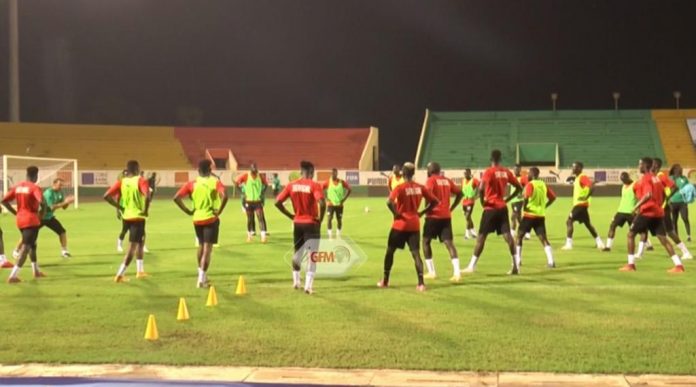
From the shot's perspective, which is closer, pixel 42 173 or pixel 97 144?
pixel 42 173

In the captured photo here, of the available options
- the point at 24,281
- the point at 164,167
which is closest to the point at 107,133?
the point at 164,167

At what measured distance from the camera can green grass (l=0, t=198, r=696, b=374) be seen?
6820mm

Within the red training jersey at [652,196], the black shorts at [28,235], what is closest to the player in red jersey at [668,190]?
the red training jersey at [652,196]

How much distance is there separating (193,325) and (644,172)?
8459 mm

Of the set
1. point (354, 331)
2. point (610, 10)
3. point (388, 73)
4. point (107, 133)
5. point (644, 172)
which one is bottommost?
point (354, 331)

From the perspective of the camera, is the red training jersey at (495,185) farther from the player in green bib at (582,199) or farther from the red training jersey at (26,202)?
the red training jersey at (26,202)

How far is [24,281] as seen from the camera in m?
12.3

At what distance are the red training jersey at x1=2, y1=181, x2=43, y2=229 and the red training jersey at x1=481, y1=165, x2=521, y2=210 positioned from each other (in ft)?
26.1

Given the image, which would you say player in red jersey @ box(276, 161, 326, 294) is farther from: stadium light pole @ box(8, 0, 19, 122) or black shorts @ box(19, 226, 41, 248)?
stadium light pole @ box(8, 0, 19, 122)

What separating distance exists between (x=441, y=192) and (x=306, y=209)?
2.79m

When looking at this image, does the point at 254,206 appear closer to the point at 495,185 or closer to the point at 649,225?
the point at 495,185

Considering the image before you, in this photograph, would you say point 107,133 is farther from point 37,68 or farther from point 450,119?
point 450,119

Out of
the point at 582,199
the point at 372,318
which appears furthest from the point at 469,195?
the point at 372,318

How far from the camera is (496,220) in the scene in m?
12.4
